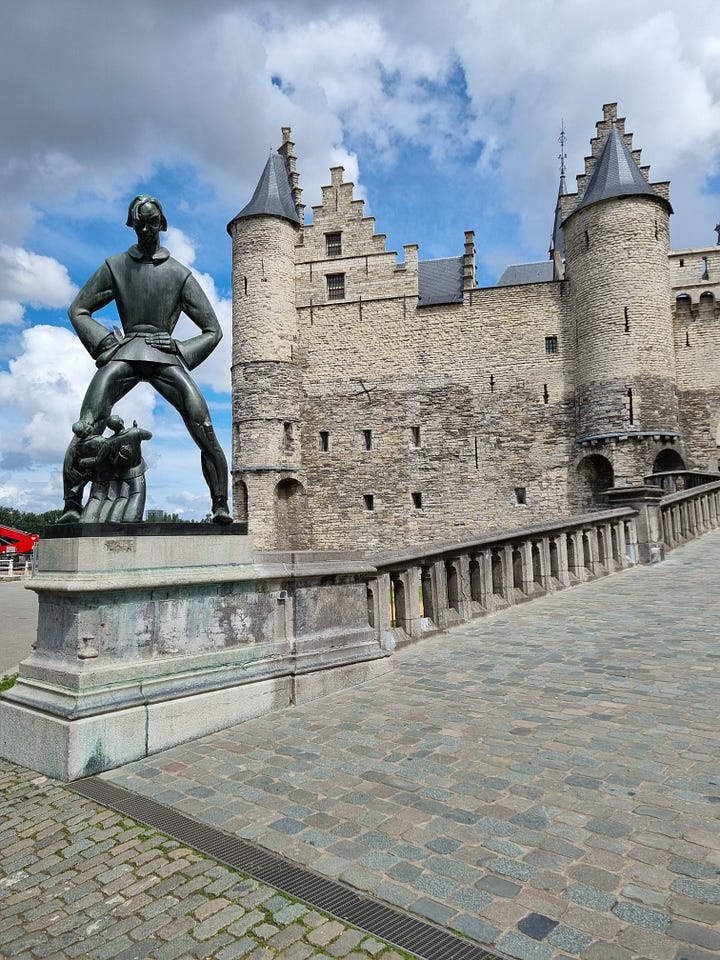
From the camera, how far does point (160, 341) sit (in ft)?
14.7

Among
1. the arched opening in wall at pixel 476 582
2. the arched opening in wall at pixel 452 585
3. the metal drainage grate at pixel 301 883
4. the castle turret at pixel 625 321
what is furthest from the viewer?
the castle turret at pixel 625 321

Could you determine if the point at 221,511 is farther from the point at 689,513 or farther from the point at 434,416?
the point at 434,416

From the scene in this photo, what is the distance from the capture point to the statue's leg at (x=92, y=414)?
4.29 m

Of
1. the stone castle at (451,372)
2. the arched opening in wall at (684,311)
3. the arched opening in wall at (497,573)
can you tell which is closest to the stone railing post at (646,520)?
the arched opening in wall at (497,573)

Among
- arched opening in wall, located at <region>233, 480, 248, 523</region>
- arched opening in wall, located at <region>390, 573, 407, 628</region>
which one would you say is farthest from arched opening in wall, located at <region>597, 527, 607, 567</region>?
arched opening in wall, located at <region>233, 480, 248, 523</region>

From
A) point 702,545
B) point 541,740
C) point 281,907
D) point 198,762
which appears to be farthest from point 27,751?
point 702,545

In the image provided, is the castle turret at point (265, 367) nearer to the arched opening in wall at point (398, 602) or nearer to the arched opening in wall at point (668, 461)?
the arched opening in wall at point (668, 461)

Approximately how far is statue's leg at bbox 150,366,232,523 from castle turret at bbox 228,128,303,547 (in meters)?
22.0

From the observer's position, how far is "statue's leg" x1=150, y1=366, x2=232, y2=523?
15.0ft

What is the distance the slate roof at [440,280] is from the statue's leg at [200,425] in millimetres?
26169

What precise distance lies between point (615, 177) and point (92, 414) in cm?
2610

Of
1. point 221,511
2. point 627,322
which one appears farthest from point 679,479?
point 221,511

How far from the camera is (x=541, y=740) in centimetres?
363

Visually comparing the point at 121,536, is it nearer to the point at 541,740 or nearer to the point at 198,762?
the point at 198,762
